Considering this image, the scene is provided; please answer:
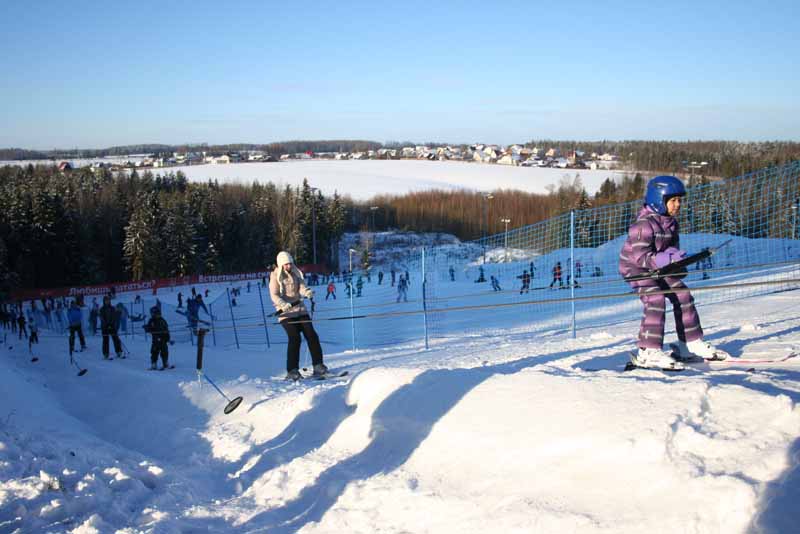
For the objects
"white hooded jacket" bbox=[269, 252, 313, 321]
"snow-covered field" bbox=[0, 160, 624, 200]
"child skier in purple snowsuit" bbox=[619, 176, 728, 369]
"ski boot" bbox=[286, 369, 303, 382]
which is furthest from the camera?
"snow-covered field" bbox=[0, 160, 624, 200]

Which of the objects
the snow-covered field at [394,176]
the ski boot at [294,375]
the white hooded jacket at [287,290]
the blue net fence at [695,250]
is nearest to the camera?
the white hooded jacket at [287,290]

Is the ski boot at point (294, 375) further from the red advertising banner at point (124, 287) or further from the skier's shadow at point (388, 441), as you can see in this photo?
the red advertising banner at point (124, 287)

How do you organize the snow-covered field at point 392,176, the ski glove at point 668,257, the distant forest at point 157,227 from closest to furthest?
the ski glove at point 668,257, the distant forest at point 157,227, the snow-covered field at point 392,176

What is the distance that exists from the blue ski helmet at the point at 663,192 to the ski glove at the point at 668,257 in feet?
1.51

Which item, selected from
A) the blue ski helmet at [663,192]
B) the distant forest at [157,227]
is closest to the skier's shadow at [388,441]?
the blue ski helmet at [663,192]

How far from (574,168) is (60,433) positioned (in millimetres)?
152918

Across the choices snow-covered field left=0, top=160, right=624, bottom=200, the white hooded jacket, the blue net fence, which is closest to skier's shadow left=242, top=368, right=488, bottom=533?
the white hooded jacket

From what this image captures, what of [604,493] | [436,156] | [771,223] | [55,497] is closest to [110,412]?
[55,497]

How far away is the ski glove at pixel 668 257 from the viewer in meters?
5.62

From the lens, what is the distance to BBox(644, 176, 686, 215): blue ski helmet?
5.87 metres

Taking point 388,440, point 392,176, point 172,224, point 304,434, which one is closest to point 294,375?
point 304,434

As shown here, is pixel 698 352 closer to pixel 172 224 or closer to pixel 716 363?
pixel 716 363

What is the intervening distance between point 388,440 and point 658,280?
3061 millimetres

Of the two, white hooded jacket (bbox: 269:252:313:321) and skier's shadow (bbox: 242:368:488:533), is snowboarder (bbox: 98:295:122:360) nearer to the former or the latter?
white hooded jacket (bbox: 269:252:313:321)
